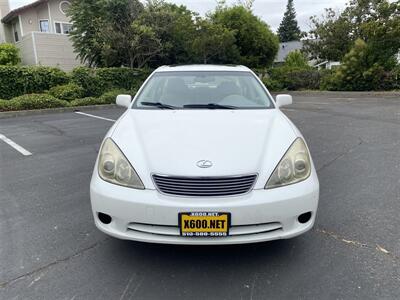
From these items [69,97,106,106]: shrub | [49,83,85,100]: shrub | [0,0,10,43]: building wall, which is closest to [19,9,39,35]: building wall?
[0,0,10,43]: building wall

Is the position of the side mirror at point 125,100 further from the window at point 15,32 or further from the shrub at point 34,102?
the window at point 15,32

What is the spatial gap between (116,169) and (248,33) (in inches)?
651

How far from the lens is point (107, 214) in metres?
2.26

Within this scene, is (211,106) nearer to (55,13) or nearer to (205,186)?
(205,186)

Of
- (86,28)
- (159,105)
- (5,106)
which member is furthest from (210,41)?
(159,105)

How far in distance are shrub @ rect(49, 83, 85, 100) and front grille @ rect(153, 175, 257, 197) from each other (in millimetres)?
11390

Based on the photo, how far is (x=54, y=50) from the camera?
18.6 meters

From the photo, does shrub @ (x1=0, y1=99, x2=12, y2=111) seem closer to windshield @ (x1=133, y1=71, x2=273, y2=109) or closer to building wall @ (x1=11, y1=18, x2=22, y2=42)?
windshield @ (x1=133, y1=71, x2=273, y2=109)

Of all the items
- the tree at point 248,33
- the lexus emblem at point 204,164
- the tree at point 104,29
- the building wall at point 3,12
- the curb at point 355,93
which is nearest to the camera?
the lexus emblem at point 204,164

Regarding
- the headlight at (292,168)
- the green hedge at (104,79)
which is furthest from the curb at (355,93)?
the headlight at (292,168)

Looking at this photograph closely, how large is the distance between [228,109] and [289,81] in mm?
15157

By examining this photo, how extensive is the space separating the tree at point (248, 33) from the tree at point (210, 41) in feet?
4.05

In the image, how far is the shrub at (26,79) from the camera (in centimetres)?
1191

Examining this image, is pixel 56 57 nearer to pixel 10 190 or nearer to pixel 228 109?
pixel 10 190
